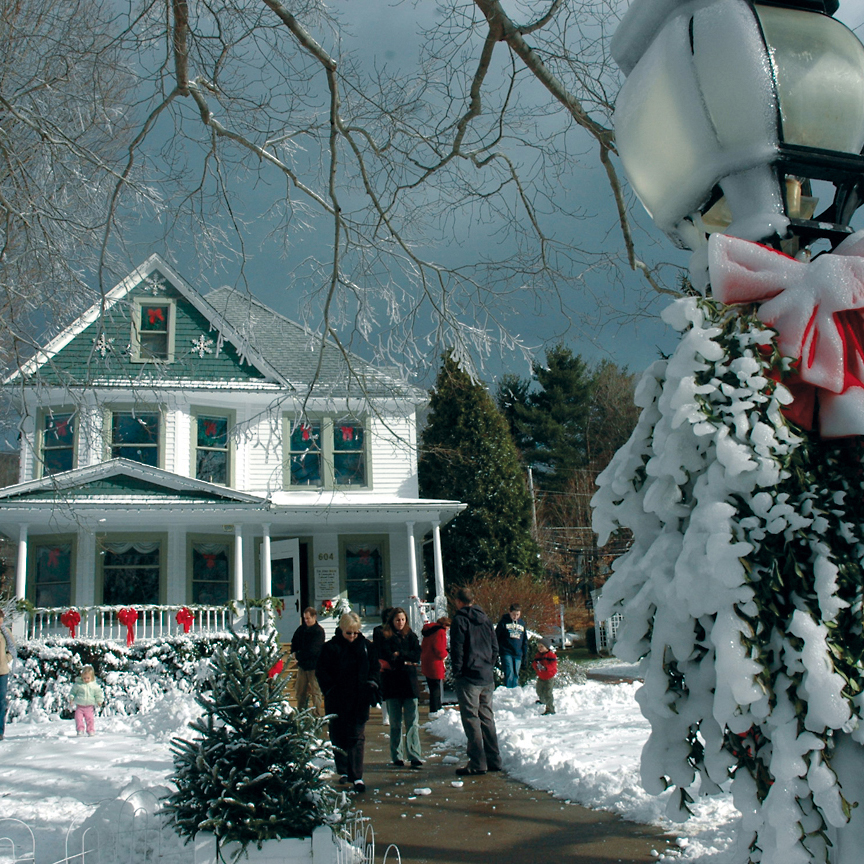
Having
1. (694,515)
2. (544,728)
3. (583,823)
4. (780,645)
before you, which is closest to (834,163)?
(694,515)

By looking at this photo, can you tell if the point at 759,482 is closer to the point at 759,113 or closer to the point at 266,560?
the point at 759,113

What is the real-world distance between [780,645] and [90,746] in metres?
9.06

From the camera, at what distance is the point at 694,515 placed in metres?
1.62

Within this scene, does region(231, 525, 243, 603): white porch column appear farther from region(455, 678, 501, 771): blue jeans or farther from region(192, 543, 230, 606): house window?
region(455, 678, 501, 771): blue jeans

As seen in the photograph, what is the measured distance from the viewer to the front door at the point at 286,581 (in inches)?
671

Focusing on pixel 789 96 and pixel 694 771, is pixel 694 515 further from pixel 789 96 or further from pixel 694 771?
pixel 789 96

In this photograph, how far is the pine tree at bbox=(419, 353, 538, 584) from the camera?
75.3ft

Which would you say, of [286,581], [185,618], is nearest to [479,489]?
[286,581]

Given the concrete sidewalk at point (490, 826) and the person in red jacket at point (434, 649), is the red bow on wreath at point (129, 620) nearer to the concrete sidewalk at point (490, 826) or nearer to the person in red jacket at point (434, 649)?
the person in red jacket at point (434, 649)

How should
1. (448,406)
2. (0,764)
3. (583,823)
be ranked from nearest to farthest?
(583,823)
(0,764)
(448,406)

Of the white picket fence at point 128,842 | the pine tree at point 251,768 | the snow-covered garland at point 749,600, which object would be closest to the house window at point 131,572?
the white picket fence at point 128,842

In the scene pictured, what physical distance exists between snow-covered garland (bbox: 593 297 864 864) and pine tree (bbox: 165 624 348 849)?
316 cm

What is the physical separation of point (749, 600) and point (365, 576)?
16901mm

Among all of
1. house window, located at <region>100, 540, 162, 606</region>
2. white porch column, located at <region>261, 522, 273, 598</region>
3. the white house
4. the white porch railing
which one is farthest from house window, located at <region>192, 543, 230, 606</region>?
white porch column, located at <region>261, 522, 273, 598</region>
